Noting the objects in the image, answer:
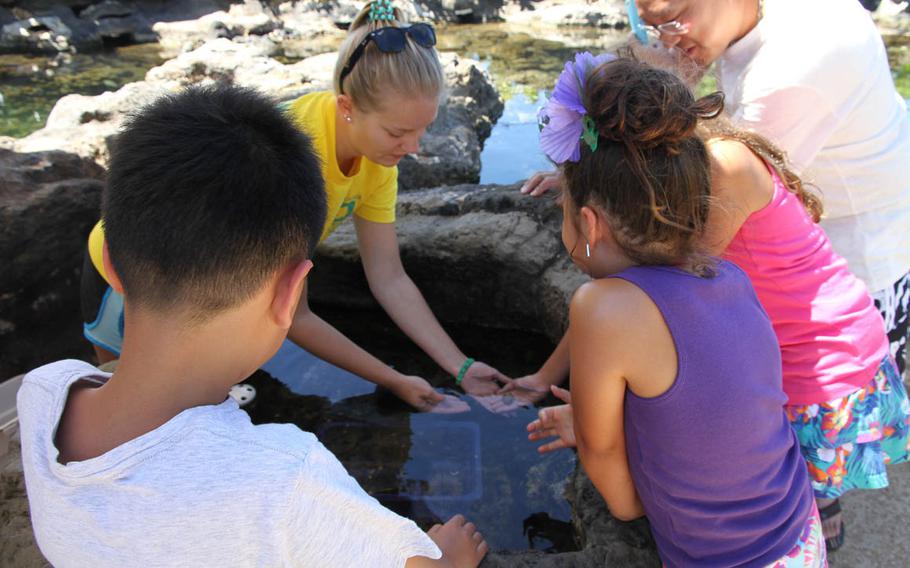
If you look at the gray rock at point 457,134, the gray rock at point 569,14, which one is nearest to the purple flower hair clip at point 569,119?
the gray rock at point 457,134

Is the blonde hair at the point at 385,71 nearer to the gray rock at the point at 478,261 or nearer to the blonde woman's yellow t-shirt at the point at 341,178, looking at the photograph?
the blonde woman's yellow t-shirt at the point at 341,178

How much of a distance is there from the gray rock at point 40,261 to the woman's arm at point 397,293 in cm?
130

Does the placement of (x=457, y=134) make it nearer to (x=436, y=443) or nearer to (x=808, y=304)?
(x=436, y=443)

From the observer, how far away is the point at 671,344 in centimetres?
122

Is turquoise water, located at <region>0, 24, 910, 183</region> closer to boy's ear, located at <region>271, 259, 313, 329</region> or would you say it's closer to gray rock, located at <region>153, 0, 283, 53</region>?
gray rock, located at <region>153, 0, 283, 53</region>

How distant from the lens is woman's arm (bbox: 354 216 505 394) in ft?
7.61

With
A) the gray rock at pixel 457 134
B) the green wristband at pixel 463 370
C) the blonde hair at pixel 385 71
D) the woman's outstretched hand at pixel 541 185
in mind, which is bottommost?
the gray rock at pixel 457 134

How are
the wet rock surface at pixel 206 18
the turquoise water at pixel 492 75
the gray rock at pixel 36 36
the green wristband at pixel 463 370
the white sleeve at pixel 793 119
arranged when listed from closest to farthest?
the white sleeve at pixel 793 119, the green wristband at pixel 463 370, the turquoise water at pixel 492 75, the gray rock at pixel 36 36, the wet rock surface at pixel 206 18

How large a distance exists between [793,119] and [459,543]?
1196mm

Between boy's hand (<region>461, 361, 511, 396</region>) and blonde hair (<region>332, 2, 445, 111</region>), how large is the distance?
85 cm

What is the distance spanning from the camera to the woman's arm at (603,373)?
1.23 meters

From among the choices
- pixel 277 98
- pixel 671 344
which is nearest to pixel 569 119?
pixel 671 344

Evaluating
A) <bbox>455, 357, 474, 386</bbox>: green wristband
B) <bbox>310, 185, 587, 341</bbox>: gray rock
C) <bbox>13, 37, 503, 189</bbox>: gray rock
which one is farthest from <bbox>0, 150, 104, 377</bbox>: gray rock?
<bbox>455, 357, 474, 386</bbox>: green wristband

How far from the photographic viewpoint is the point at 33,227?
2.74 metres
